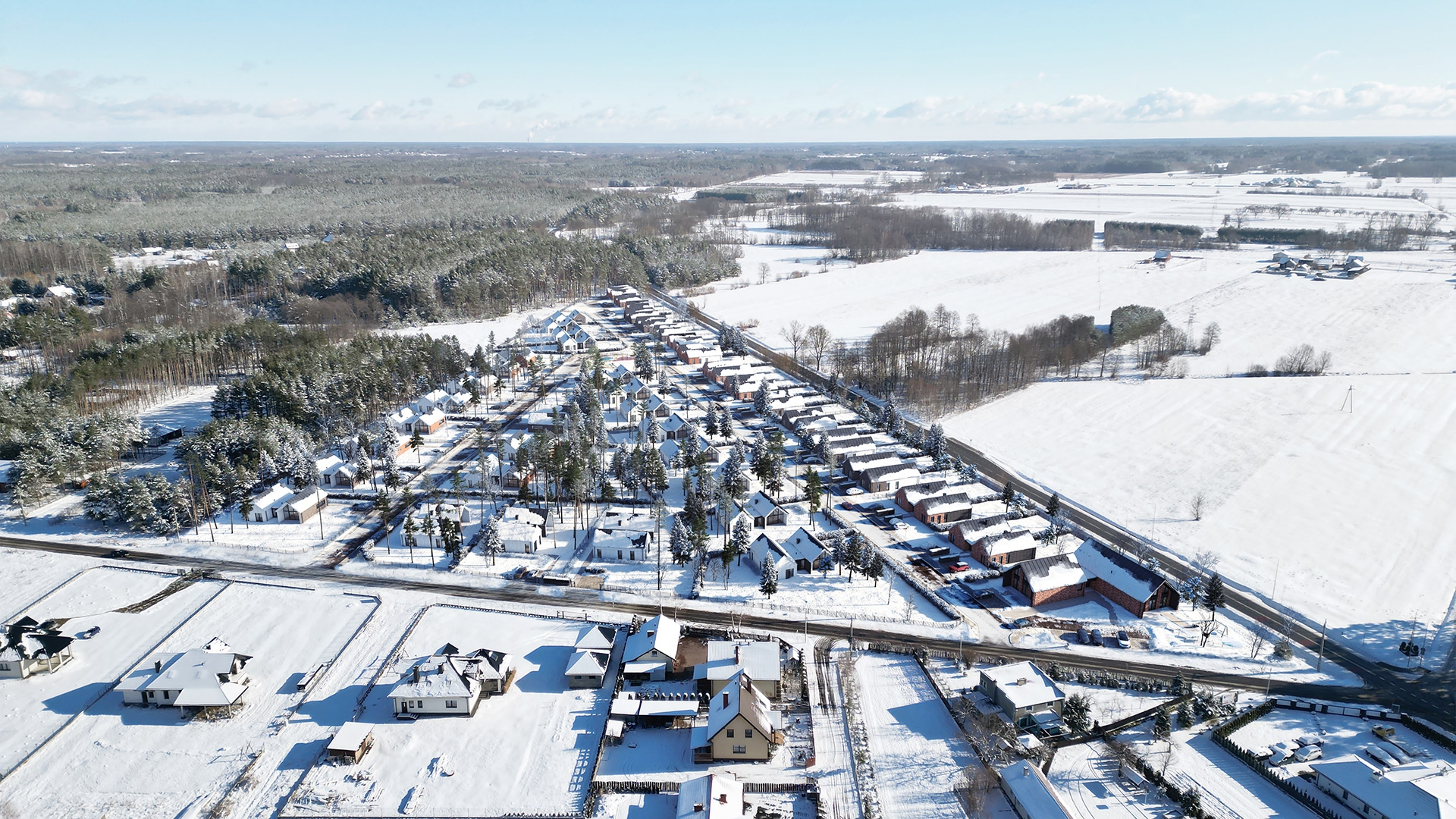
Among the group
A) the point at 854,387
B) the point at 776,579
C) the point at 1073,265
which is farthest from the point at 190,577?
the point at 1073,265

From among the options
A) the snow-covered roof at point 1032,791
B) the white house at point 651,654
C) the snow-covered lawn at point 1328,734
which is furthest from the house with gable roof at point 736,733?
the snow-covered lawn at point 1328,734

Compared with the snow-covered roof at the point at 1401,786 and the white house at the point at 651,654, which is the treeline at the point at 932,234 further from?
the snow-covered roof at the point at 1401,786

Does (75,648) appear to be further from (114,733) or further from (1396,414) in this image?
(1396,414)

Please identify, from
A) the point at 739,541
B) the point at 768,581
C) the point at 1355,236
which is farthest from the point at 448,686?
the point at 1355,236

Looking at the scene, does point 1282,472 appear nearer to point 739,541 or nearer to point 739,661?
point 739,541

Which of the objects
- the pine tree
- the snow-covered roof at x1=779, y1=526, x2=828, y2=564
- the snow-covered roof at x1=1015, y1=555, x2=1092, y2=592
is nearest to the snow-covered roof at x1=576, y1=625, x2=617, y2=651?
the pine tree

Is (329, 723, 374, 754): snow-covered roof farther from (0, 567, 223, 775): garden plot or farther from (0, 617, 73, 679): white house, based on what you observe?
(0, 617, 73, 679): white house
